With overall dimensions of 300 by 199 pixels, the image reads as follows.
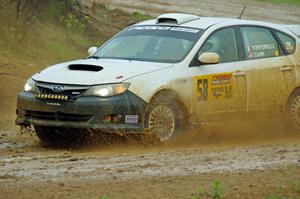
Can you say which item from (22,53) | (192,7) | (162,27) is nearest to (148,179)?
(162,27)

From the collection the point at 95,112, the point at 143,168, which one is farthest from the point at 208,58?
the point at 143,168

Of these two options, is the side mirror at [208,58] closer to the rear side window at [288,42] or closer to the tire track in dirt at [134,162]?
the tire track in dirt at [134,162]

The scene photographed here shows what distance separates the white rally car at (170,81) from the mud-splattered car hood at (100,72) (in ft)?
0.04

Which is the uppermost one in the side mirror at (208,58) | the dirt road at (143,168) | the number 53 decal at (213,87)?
the side mirror at (208,58)

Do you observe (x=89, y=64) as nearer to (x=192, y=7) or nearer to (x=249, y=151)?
(x=249, y=151)

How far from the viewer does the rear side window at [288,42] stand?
14.2 meters

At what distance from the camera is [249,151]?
1159cm

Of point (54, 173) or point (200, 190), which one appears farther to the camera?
point (54, 173)

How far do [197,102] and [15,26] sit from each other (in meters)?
8.73

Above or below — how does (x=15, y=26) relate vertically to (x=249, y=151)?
above

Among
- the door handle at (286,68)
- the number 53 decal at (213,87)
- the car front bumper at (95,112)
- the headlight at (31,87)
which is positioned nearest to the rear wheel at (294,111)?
the door handle at (286,68)

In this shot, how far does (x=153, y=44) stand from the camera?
13062 mm

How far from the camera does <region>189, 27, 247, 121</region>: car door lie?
1252 cm

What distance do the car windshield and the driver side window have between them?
0.62ft
